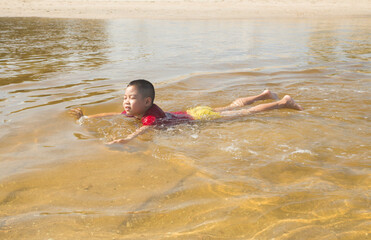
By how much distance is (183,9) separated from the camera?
89.9 feet

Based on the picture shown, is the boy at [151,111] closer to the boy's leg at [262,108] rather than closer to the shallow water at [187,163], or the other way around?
the boy's leg at [262,108]

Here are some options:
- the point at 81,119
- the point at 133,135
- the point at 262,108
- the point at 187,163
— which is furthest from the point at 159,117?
the point at 262,108

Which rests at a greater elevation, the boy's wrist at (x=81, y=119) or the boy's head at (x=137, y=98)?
the boy's head at (x=137, y=98)

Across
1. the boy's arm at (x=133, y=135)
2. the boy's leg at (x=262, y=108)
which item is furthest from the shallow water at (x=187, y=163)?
the boy's leg at (x=262, y=108)

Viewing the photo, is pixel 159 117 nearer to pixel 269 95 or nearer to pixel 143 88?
pixel 143 88

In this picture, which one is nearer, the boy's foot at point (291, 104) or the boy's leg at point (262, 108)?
the boy's leg at point (262, 108)

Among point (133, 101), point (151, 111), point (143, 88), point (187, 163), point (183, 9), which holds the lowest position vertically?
point (187, 163)

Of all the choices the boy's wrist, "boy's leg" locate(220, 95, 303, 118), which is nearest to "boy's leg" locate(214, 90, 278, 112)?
"boy's leg" locate(220, 95, 303, 118)

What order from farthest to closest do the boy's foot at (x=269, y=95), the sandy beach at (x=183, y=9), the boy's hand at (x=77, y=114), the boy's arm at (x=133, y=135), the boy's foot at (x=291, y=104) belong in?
the sandy beach at (x=183, y=9)
the boy's foot at (x=269, y=95)
the boy's foot at (x=291, y=104)
the boy's hand at (x=77, y=114)
the boy's arm at (x=133, y=135)

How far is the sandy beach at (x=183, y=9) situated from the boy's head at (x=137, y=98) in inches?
866

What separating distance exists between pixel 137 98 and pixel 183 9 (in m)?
24.8

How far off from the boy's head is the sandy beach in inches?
866

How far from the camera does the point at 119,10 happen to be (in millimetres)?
26875

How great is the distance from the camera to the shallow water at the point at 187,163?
→ 2113 mm
